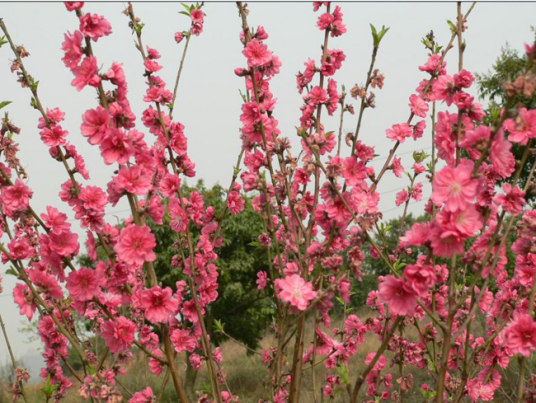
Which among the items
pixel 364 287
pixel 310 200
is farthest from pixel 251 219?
pixel 364 287

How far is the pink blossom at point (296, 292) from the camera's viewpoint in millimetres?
1827

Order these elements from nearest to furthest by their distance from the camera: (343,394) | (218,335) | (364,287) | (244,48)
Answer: (244,48) → (343,394) → (218,335) → (364,287)

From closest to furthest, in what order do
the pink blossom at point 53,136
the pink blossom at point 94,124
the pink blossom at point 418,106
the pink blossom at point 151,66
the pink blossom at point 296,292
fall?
the pink blossom at point 296,292 → the pink blossom at point 94,124 → the pink blossom at point 53,136 → the pink blossom at point 418,106 → the pink blossom at point 151,66

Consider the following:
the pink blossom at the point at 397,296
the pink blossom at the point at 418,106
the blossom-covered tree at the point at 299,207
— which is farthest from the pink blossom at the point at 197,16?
the pink blossom at the point at 397,296

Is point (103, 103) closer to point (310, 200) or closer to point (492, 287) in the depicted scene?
point (310, 200)

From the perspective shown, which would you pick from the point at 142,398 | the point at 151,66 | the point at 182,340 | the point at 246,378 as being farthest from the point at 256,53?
the point at 246,378

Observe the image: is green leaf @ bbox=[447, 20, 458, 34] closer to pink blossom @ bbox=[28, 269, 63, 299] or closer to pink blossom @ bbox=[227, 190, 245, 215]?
pink blossom @ bbox=[227, 190, 245, 215]

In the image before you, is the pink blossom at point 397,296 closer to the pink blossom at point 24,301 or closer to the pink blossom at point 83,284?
the pink blossom at point 83,284

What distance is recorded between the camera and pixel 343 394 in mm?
7980

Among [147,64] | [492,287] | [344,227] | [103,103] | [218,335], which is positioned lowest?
[344,227]

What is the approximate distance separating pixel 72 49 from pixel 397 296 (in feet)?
5.37

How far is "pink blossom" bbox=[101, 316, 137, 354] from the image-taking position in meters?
2.05

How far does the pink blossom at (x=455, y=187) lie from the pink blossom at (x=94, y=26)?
4.69 feet

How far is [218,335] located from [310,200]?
10.5m
